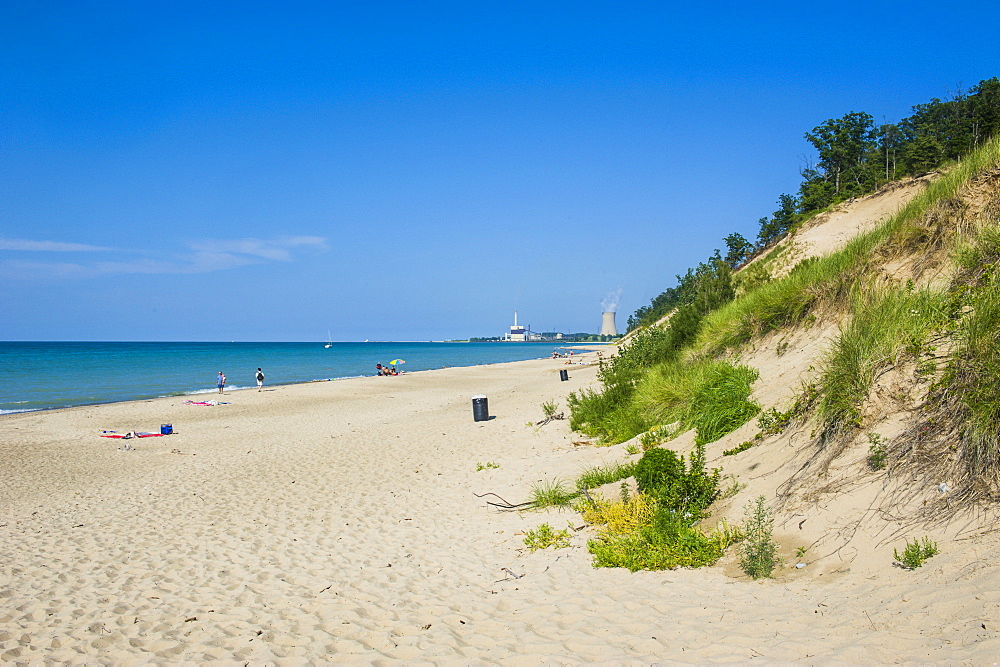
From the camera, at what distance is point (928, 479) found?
4.71 m

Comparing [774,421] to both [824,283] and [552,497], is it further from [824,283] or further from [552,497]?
[824,283]

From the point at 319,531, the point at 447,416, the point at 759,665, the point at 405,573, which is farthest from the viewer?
the point at 447,416

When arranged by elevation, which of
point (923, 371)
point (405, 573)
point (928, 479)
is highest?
point (923, 371)

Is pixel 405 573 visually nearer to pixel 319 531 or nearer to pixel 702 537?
pixel 319 531

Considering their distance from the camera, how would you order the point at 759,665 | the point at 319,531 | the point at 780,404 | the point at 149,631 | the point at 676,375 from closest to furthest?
the point at 759,665
the point at 149,631
the point at 780,404
the point at 319,531
the point at 676,375

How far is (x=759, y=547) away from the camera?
507cm

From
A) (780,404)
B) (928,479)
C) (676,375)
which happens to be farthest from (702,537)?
(676,375)

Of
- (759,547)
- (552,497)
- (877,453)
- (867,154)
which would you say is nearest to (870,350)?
(877,453)

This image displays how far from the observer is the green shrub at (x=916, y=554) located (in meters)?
4.11

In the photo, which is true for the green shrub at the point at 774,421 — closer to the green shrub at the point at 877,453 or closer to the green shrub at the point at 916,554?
the green shrub at the point at 877,453

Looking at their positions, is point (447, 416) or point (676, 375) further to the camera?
point (447, 416)

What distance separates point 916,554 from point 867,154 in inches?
2123

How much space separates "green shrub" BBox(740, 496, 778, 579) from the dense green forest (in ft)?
58.7

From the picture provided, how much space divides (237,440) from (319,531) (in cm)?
1055
